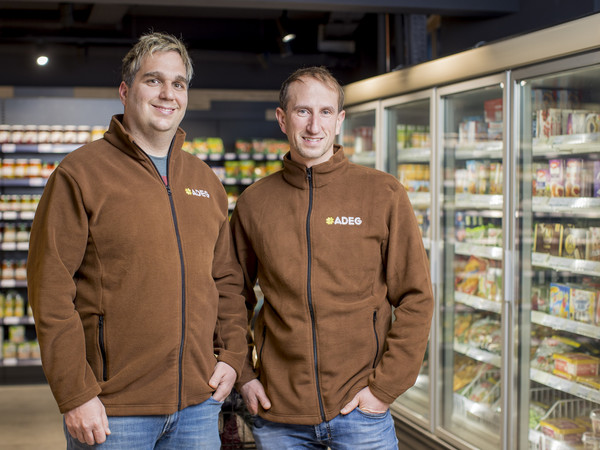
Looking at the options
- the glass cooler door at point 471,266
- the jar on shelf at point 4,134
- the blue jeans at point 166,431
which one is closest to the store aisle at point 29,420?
the jar on shelf at point 4,134

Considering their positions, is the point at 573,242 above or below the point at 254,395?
above

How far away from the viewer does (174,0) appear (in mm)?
4559

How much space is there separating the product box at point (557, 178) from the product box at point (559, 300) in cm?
47

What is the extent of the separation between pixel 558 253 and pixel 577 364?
0.55 metres

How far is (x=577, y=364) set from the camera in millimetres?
3418

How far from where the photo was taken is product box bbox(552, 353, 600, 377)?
3381 mm

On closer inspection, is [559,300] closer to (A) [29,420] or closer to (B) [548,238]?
(B) [548,238]

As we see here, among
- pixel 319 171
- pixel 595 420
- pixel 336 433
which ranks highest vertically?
pixel 319 171

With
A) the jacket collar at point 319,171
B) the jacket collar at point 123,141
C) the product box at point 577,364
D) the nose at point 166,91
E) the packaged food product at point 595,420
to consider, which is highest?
the nose at point 166,91

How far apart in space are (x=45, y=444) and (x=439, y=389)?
111 inches

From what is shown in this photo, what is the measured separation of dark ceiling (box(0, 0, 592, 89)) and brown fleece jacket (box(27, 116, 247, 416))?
5226mm

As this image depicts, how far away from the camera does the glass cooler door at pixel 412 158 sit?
15.7ft

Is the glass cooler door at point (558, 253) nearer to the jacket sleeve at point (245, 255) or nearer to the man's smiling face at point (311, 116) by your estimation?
the man's smiling face at point (311, 116)

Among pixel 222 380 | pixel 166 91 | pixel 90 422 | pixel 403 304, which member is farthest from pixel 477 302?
pixel 90 422
